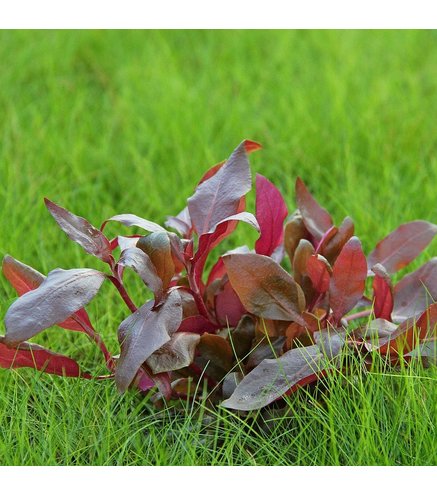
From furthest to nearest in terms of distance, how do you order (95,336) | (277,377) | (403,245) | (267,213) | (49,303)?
(403,245) → (267,213) → (95,336) → (277,377) → (49,303)

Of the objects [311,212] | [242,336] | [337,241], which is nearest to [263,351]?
[242,336]

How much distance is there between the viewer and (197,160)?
2914 mm

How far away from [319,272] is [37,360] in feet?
2.03

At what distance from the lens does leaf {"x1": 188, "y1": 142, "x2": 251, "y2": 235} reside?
5.93ft

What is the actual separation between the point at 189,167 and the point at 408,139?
0.79m

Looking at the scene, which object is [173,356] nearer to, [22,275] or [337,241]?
[22,275]

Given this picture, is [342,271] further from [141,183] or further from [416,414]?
[141,183]

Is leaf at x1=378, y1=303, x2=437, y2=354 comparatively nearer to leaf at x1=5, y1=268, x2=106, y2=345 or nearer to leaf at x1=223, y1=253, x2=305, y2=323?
leaf at x1=223, y1=253, x2=305, y2=323

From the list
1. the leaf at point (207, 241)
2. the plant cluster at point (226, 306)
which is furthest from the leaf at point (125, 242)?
the leaf at point (207, 241)

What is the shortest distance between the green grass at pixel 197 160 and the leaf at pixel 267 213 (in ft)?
1.14

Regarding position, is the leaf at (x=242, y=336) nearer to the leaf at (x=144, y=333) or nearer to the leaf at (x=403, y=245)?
the leaf at (x=144, y=333)

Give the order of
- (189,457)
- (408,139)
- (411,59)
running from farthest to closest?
(411,59) → (408,139) → (189,457)

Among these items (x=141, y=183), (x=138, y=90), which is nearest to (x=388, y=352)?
(x=141, y=183)

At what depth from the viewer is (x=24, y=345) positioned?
1783mm
